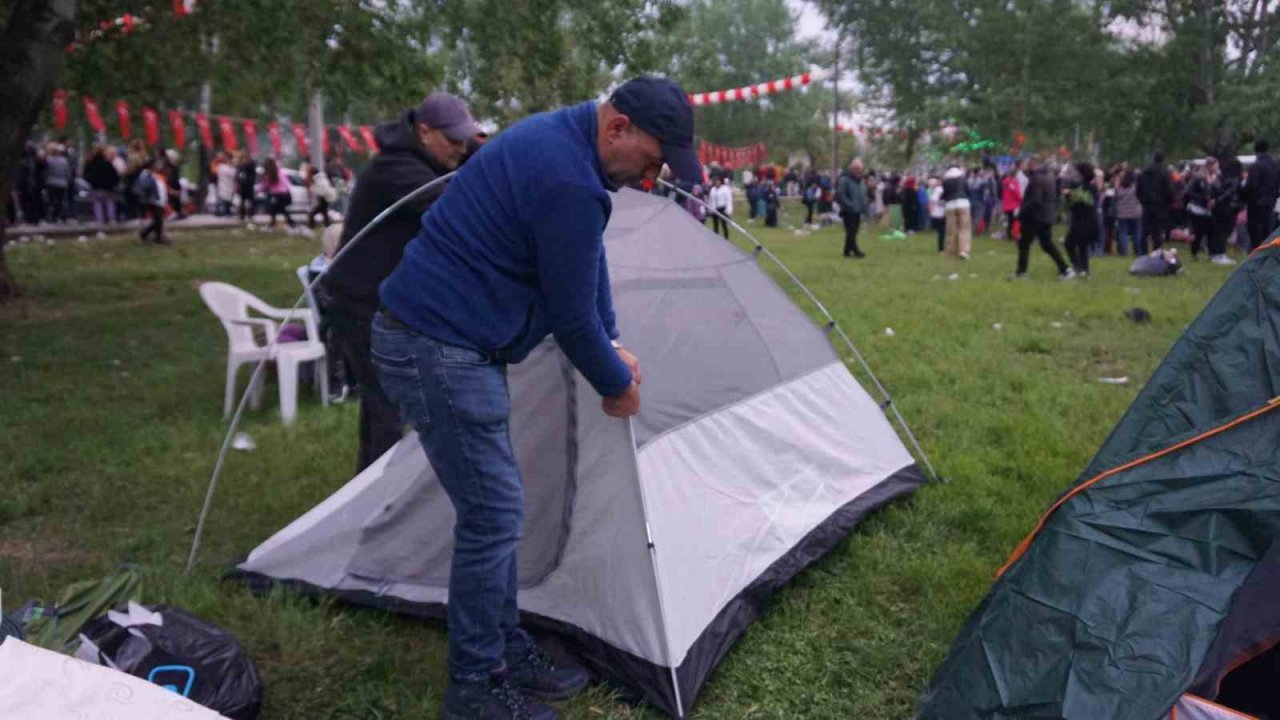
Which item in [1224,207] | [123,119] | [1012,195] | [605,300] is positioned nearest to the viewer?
[605,300]

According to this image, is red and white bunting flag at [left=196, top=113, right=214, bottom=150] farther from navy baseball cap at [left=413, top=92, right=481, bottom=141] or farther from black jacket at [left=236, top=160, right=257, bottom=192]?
navy baseball cap at [left=413, top=92, right=481, bottom=141]

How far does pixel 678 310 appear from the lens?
3654 millimetres

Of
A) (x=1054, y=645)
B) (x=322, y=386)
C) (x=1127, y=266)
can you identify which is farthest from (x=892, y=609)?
(x=1127, y=266)

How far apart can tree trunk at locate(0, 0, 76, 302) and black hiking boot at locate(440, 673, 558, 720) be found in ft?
Result: 23.7

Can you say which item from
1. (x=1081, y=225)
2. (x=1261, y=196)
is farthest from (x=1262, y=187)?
(x=1081, y=225)

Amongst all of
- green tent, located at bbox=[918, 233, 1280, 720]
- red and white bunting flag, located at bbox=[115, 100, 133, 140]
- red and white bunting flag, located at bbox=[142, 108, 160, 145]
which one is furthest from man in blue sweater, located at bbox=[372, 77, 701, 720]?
red and white bunting flag, located at bbox=[142, 108, 160, 145]

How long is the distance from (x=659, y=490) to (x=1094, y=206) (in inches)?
401

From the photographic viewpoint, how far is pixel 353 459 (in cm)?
512

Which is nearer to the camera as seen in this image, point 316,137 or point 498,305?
point 498,305

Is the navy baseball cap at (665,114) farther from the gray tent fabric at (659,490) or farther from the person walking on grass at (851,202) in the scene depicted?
the person walking on grass at (851,202)

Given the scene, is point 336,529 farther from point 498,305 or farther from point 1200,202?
point 1200,202

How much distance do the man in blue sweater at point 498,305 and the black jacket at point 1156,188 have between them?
12.8m

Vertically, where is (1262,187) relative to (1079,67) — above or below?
below

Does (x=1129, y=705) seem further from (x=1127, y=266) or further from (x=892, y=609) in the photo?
(x=1127, y=266)
